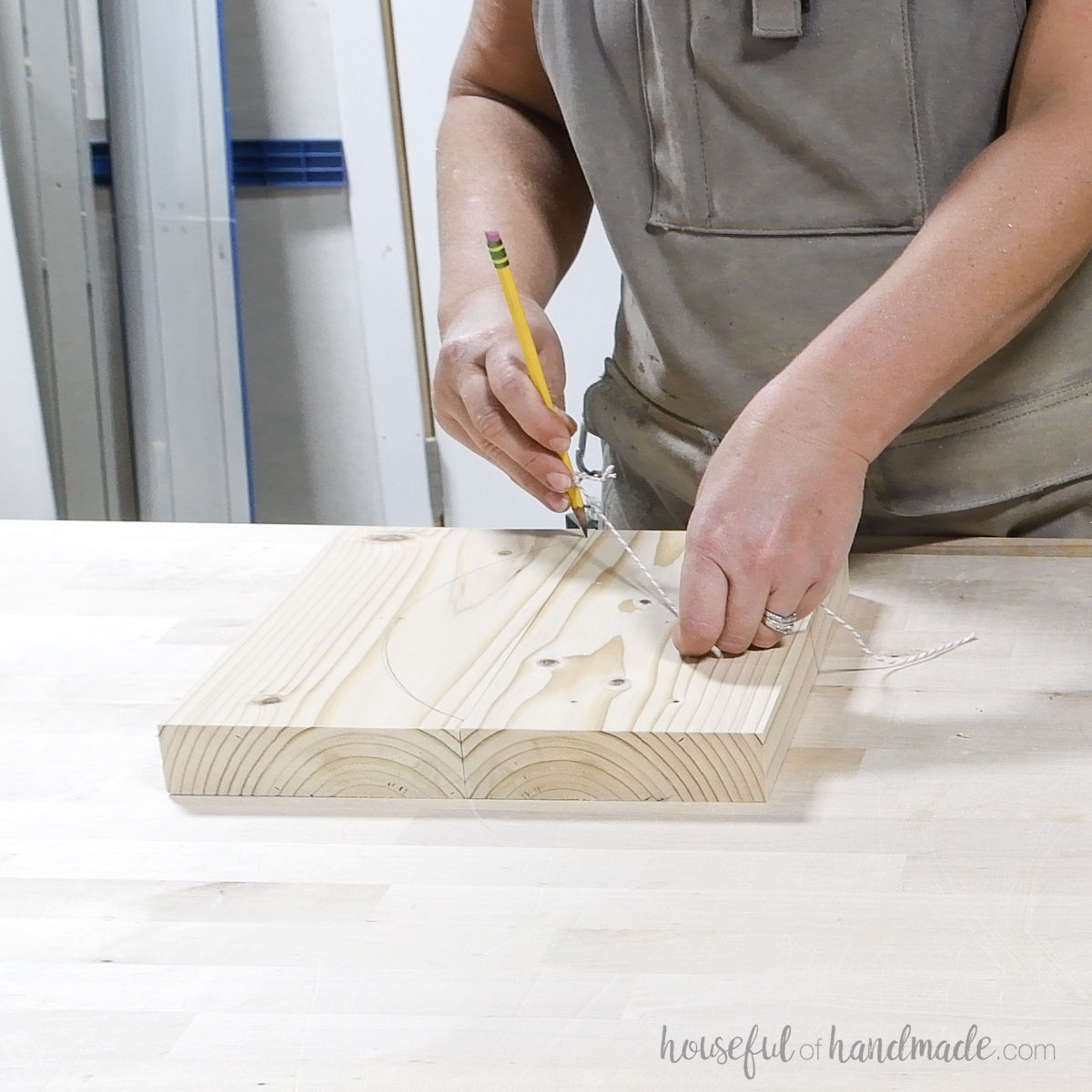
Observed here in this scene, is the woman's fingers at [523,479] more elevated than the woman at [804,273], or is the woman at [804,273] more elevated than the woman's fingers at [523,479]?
the woman at [804,273]

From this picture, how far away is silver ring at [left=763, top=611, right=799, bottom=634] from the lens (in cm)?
90

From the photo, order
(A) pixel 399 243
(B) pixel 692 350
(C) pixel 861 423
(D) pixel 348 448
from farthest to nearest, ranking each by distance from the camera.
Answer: (D) pixel 348 448 → (A) pixel 399 243 → (B) pixel 692 350 → (C) pixel 861 423

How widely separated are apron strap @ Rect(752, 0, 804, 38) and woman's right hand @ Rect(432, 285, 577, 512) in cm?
28

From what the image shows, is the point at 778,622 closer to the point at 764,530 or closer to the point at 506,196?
the point at 764,530

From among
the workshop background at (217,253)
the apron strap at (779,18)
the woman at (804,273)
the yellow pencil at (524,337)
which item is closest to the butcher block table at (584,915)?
the woman at (804,273)

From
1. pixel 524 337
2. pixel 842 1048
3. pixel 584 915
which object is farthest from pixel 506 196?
pixel 842 1048

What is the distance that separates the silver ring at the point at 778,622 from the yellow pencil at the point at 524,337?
24 centimetres

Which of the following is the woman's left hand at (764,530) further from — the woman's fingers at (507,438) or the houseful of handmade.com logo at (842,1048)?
the houseful of handmade.com logo at (842,1048)

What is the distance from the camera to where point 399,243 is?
2.67 m

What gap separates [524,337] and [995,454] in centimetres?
40

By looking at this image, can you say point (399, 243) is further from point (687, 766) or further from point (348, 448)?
point (687, 766)

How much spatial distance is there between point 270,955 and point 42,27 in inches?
91.2

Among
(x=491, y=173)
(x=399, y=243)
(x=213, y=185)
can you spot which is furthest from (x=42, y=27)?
(x=491, y=173)

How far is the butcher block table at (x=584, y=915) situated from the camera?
57cm
